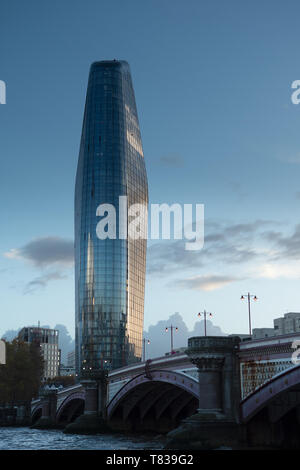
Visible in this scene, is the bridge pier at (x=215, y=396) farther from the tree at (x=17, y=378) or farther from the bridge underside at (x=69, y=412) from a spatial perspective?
the tree at (x=17, y=378)

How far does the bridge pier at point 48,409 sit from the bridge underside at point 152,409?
42600mm

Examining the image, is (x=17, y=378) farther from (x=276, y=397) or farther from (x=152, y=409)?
(x=276, y=397)

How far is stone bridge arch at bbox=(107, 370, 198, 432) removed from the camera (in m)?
98.1

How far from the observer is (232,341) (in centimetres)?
6625

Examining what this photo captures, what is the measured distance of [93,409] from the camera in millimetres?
113125

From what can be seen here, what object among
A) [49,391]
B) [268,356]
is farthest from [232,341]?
[49,391]

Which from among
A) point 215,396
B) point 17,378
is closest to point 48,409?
point 17,378

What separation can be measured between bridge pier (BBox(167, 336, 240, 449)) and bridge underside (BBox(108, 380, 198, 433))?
104 feet

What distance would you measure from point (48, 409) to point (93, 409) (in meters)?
40.7

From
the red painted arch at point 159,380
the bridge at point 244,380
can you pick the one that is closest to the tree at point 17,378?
the red painted arch at point 159,380

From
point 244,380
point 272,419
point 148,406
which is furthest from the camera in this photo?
point 148,406
